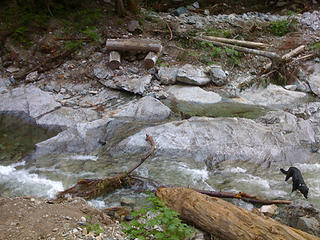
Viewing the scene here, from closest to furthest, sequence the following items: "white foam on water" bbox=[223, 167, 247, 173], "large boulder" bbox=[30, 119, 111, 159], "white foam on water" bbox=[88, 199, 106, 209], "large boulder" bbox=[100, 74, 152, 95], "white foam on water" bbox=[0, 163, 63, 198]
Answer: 1. "white foam on water" bbox=[88, 199, 106, 209]
2. "white foam on water" bbox=[0, 163, 63, 198]
3. "white foam on water" bbox=[223, 167, 247, 173]
4. "large boulder" bbox=[30, 119, 111, 159]
5. "large boulder" bbox=[100, 74, 152, 95]

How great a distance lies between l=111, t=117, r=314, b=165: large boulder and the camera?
19.7 feet

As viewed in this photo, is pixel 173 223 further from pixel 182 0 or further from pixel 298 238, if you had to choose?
pixel 182 0

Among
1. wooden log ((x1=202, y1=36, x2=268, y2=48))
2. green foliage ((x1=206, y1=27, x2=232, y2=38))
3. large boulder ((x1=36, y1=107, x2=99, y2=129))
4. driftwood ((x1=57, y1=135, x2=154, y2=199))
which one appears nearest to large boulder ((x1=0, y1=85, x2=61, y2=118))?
large boulder ((x1=36, y1=107, x2=99, y2=129))

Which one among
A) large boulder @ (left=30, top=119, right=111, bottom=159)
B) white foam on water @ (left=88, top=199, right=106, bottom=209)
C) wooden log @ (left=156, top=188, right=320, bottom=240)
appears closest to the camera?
wooden log @ (left=156, top=188, right=320, bottom=240)

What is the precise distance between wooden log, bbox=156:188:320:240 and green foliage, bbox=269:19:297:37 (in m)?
9.76

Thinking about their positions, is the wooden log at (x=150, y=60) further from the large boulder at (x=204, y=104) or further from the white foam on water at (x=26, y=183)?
the white foam on water at (x=26, y=183)

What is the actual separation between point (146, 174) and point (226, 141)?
5.85 ft

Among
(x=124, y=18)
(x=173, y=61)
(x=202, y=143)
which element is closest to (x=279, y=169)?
(x=202, y=143)

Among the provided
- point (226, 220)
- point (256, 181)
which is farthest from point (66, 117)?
point (226, 220)

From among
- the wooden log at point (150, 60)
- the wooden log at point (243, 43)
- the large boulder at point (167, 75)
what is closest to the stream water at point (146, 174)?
the large boulder at point (167, 75)

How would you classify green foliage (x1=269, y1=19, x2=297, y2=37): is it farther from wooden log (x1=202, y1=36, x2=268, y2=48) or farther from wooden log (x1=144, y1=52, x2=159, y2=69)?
wooden log (x1=144, y1=52, x2=159, y2=69)

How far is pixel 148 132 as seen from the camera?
648 centimetres

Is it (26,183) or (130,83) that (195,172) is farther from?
(130,83)

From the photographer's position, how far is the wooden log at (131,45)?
31.3ft
